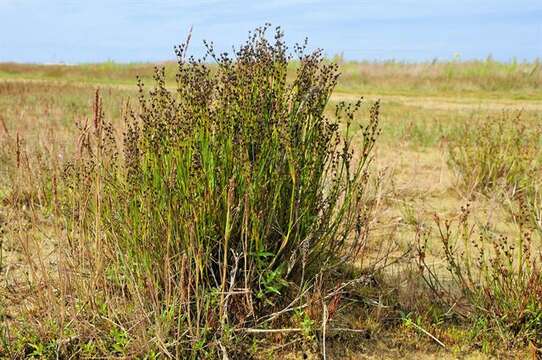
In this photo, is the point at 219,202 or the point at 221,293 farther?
the point at 219,202

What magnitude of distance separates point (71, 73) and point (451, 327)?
3177cm

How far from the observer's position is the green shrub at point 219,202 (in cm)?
307

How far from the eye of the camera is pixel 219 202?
317cm

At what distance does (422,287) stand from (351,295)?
52 cm

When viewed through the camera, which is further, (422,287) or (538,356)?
(422,287)

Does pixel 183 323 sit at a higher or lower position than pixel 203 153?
lower

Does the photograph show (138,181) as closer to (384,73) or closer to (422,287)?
(422,287)

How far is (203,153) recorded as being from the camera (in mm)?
3193

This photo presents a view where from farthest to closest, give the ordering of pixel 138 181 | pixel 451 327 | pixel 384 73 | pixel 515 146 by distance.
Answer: pixel 384 73 < pixel 515 146 < pixel 451 327 < pixel 138 181

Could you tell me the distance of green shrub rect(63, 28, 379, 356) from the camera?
3.07 metres

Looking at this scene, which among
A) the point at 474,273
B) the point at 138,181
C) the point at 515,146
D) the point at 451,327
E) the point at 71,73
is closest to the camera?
the point at 138,181

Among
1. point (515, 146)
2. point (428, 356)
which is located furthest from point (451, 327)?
point (515, 146)

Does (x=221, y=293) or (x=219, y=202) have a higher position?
(x=219, y=202)

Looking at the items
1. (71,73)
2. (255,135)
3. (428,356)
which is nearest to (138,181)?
(255,135)
